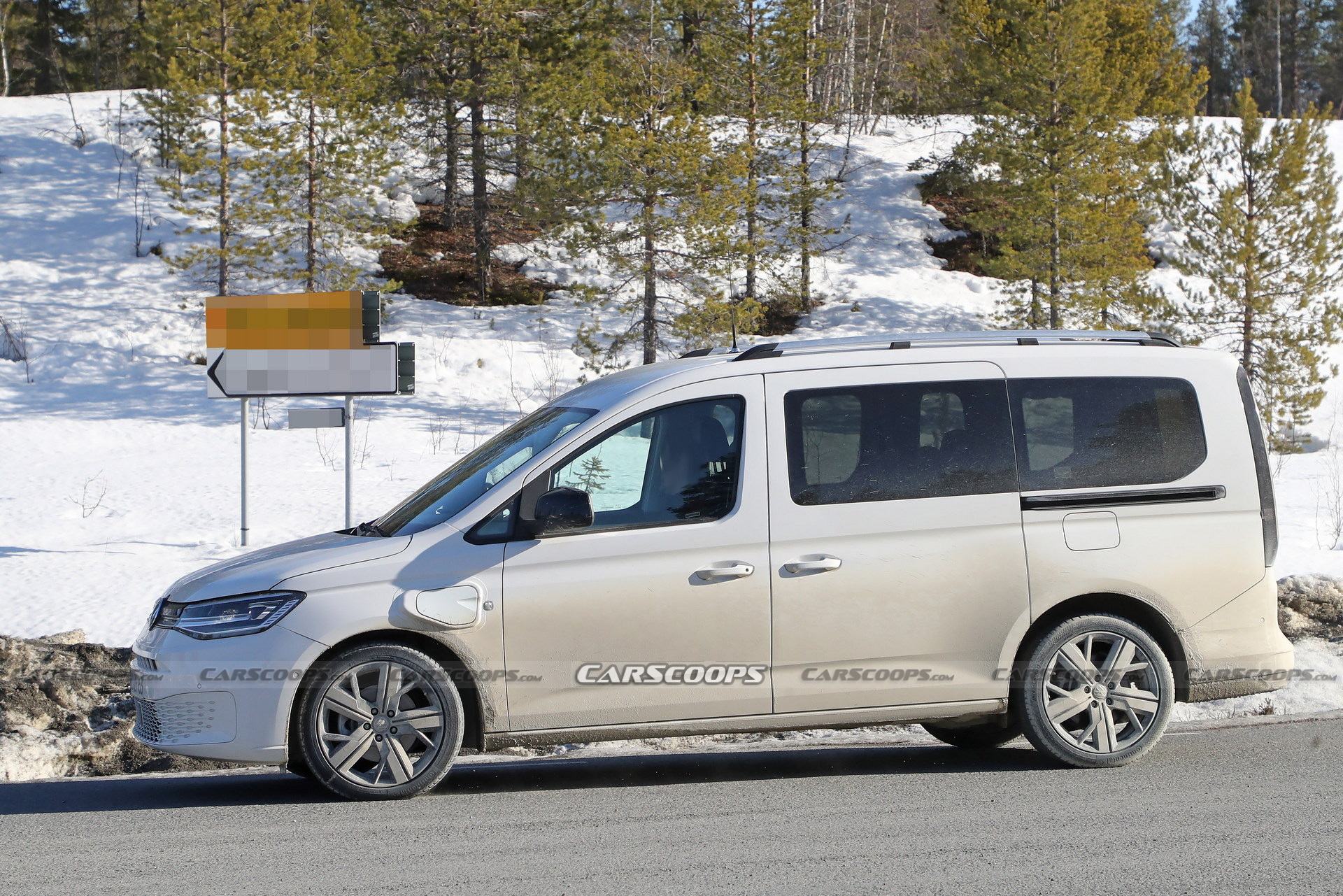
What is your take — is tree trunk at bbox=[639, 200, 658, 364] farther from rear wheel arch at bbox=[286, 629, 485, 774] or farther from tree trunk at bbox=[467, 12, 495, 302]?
rear wheel arch at bbox=[286, 629, 485, 774]

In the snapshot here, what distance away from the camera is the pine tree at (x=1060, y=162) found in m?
27.1

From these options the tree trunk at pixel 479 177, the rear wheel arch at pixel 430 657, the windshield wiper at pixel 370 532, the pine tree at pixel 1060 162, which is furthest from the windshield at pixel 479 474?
the tree trunk at pixel 479 177

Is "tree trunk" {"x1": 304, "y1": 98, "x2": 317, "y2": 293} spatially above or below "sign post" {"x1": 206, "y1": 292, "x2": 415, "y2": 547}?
above

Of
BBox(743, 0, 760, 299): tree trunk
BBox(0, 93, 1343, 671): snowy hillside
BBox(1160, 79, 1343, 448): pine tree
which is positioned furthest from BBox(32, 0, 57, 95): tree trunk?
BBox(1160, 79, 1343, 448): pine tree

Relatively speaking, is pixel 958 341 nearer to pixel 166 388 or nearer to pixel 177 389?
pixel 177 389

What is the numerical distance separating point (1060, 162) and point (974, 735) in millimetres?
23185

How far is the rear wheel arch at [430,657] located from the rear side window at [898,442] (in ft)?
5.78

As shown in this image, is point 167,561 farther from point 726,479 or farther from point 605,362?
point 605,362

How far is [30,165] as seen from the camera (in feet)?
117

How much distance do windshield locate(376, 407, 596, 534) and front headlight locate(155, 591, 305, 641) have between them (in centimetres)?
64

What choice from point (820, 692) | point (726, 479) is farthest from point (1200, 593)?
point (726, 479)

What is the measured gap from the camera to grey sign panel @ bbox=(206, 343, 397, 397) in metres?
11.9

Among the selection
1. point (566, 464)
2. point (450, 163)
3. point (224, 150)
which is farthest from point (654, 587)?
point (450, 163)

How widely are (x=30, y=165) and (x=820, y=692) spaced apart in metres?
36.6
